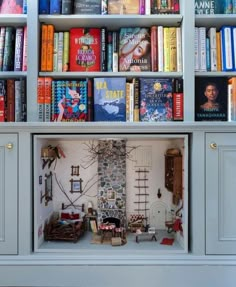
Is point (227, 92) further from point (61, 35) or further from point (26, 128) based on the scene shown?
point (26, 128)

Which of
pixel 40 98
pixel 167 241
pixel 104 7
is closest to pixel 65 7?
pixel 104 7

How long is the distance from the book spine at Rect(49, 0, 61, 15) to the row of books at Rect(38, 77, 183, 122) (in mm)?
374

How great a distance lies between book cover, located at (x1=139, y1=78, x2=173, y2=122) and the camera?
5.29 feet

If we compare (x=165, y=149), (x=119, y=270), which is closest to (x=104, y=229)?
(x=119, y=270)

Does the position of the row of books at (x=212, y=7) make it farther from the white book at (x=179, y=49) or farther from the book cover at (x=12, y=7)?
the book cover at (x=12, y=7)

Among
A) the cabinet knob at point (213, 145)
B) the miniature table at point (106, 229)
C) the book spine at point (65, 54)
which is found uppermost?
the book spine at point (65, 54)

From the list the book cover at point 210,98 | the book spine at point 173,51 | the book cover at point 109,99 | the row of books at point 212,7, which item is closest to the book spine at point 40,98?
the book cover at point 109,99

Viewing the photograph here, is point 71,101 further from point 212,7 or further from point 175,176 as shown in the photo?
point 212,7

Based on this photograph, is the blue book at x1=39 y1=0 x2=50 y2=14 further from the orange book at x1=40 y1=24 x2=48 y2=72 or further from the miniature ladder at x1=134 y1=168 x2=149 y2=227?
the miniature ladder at x1=134 y1=168 x2=149 y2=227

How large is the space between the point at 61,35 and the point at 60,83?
0.93 ft

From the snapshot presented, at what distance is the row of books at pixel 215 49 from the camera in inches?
62.7

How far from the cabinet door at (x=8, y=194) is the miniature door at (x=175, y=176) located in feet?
3.02

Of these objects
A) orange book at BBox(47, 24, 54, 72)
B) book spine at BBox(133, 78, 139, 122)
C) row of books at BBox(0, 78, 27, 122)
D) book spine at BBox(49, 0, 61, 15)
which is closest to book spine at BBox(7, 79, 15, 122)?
row of books at BBox(0, 78, 27, 122)

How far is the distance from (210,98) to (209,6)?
0.53m
